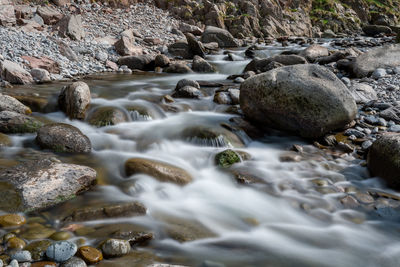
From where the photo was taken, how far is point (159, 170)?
16.0 feet

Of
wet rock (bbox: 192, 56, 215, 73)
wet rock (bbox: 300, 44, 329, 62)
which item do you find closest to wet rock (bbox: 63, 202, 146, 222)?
wet rock (bbox: 192, 56, 215, 73)

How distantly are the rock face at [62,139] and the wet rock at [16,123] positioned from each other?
0.60 meters

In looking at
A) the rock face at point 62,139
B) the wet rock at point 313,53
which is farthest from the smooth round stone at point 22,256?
the wet rock at point 313,53

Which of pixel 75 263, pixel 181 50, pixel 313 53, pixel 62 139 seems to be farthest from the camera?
pixel 181 50

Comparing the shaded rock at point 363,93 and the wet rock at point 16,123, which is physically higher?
the shaded rock at point 363,93

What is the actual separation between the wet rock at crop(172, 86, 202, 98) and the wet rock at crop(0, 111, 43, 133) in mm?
3761

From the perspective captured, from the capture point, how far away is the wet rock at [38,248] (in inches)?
115

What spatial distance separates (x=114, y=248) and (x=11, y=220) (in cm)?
122

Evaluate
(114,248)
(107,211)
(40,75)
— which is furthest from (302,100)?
(40,75)

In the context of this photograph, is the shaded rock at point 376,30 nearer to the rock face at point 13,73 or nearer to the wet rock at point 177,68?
the wet rock at point 177,68

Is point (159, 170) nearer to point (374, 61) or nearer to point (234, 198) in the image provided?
point (234, 198)

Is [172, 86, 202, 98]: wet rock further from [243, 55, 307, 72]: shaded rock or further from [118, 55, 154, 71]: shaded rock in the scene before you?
[118, 55, 154, 71]: shaded rock

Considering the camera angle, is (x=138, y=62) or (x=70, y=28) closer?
(x=138, y=62)

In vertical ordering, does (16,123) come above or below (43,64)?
below
